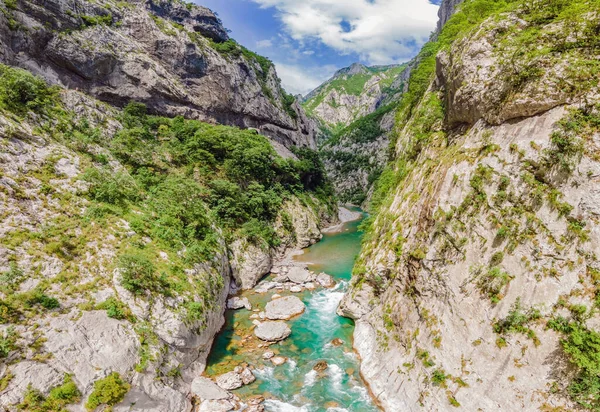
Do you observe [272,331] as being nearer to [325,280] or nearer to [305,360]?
[305,360]

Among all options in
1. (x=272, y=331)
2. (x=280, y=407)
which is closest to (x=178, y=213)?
(x=272, y=331)

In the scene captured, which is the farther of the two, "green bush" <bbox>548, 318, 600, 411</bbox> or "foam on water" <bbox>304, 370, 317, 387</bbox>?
"foam on water" <bbox>304, 370, 317, 387</bbox>

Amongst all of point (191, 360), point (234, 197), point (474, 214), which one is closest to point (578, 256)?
point (474, 214)

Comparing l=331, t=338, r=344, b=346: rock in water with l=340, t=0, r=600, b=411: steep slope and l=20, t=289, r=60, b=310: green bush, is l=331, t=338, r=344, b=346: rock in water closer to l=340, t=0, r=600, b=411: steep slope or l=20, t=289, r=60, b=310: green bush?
l=340, t=0, r=600, b=411: steep slope

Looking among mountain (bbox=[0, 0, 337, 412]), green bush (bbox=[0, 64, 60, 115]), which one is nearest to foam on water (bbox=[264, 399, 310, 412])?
mountain (bbox=[0, 0, 337, 412])

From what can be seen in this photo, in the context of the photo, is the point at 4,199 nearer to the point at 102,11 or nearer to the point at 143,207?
the point at 143,207

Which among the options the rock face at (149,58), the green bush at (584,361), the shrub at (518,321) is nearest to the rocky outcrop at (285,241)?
the shrub at (518,321)
